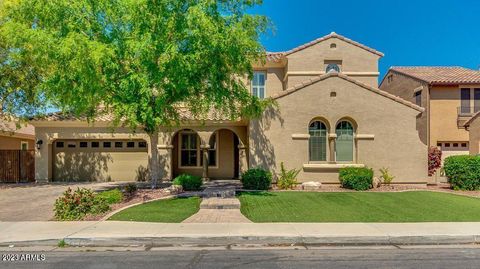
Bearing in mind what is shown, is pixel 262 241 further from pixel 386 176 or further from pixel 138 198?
pixel 386 176

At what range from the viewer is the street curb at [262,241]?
792 cm

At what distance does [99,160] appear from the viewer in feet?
67.1

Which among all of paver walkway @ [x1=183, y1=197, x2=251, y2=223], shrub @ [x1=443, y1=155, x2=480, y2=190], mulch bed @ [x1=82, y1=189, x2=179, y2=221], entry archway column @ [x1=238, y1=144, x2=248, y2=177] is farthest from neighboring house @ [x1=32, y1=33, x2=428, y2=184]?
paver walkway @ [x1=183, y1=197, x2=251, y2=223]

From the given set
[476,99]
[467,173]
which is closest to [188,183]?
[467,173]

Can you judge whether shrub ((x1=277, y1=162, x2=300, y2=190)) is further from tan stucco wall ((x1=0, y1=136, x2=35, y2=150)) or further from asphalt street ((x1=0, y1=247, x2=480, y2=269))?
tan stucco wall ((x1=0, y1=136, x2=35, y2=150))

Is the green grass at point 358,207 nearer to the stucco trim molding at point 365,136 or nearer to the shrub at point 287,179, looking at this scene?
the shrub at point 287,179

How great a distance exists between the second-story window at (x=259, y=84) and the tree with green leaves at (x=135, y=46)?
9.16 meters

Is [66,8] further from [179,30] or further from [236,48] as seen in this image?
[236,48]

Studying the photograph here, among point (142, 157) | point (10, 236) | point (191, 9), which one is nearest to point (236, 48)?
point (191, 9)

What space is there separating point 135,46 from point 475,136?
20.5 metres

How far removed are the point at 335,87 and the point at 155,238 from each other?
483 inches

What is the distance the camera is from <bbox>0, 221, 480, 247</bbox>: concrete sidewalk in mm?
7996

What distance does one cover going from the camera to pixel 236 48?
12.2 meters

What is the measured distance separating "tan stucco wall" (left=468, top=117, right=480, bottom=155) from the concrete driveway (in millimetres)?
22558
